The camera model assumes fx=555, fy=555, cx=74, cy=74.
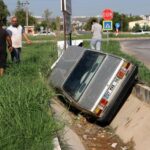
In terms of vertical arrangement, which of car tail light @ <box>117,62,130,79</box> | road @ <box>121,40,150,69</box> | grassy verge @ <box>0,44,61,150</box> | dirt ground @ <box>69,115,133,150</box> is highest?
car tail light @ <box>117,62,130,79</box>

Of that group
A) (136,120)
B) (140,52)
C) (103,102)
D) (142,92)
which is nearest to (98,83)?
(103,102)

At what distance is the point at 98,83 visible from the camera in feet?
35.2

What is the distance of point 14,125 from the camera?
7.32 metres

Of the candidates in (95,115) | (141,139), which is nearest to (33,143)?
(141,139)

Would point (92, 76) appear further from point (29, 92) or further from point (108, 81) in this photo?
point (29, 92)

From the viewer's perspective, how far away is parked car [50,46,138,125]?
34.3ft

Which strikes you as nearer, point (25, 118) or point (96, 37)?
point (25, 118)

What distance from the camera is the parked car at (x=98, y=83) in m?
10.5

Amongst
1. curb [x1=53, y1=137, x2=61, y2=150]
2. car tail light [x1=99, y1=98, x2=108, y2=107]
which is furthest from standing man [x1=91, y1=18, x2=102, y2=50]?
curb [x1=53, y1=137, x2=61, y2=150]

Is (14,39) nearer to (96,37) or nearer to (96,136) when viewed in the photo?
(96,37)

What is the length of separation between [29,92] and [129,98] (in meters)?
3.32

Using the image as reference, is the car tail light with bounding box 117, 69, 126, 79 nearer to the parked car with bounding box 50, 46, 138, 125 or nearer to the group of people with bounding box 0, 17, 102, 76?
the parked car with bounding box 50, 46, 138, 125

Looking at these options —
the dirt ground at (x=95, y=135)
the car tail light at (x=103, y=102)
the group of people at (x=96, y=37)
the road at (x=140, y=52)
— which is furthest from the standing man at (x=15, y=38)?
the car tail light at (x=103, y=102)

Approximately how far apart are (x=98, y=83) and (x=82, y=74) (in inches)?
20.2
